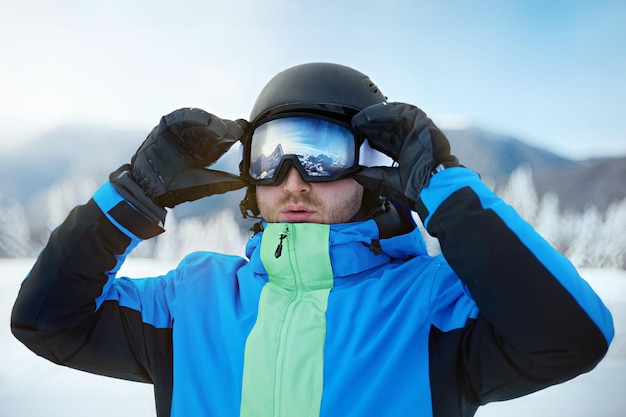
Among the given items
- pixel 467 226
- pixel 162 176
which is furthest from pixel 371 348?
pixel 162 176

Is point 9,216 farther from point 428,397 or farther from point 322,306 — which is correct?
point 428,397

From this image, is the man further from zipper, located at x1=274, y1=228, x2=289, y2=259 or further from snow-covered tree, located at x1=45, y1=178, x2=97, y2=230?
snow-covered tree, located at x1=45, y1=178, x2=97, y2=230

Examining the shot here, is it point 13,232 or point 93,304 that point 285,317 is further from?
point 13,232

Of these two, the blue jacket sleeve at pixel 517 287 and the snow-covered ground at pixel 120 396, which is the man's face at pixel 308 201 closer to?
the blue jacket sleeve at pixel 517 287

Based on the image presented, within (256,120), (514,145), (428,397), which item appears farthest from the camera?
(514,145)

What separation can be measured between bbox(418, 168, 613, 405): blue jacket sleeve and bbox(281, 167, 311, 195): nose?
0.52 meters

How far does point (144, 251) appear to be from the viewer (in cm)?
402

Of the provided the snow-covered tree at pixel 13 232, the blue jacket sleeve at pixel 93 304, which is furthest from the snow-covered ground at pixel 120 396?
the blue jacket sleeve at pixel 93 304

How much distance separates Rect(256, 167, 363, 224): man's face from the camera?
59.5 inches

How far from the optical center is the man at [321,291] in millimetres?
993

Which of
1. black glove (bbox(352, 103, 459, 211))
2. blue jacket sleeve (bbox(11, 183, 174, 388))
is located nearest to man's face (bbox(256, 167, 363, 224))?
black glove (bbox(352, 103, 459, 211))

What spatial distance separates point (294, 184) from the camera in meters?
1.52

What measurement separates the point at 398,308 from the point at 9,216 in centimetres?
385

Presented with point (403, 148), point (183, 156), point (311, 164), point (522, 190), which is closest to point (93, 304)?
point (183, 156)
